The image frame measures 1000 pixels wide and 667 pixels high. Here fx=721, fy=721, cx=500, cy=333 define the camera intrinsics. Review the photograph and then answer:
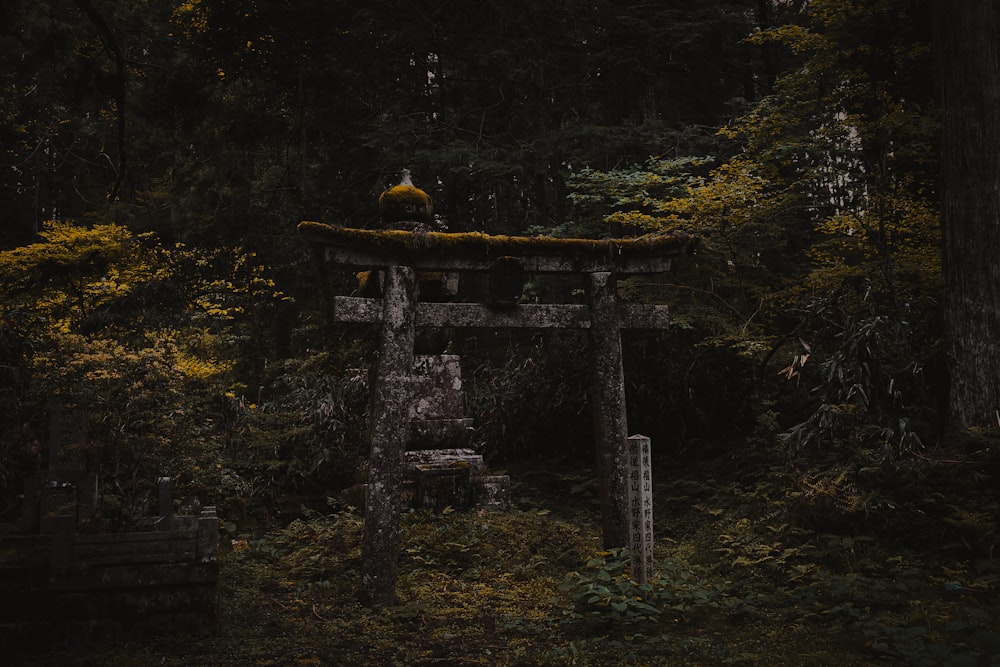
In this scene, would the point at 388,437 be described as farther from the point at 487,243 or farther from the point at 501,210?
the point at 501,210

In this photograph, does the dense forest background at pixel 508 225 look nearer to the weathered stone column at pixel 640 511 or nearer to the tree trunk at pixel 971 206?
the tree trunk at pixel 971 206

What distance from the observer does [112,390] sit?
312 inches

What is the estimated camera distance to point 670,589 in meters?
6.61

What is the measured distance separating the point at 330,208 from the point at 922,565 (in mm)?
12682

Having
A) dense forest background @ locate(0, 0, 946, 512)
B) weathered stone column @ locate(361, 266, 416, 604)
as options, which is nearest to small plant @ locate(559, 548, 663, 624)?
weathered stone column @ locate(361, 266, 416, 604)

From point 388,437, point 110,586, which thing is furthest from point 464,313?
point 110,586

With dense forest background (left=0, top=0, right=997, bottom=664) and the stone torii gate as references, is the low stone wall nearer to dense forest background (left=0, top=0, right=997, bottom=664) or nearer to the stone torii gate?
dense forest background (left=0, top=0, right=997, bottom=664)

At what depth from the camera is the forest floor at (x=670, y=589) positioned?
5359mm

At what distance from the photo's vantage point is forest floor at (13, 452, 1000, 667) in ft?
17.6

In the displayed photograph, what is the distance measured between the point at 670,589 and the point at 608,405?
1.98 meters

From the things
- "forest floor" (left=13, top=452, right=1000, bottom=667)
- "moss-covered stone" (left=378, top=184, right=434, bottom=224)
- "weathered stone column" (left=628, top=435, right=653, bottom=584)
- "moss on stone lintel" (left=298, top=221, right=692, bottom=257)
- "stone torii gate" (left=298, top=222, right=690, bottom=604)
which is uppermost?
"moss-covered stone" (left=378, top=184, right=434, bottom=224)

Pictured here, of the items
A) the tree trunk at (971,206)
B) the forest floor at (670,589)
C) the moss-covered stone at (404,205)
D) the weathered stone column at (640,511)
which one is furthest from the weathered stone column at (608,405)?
the tree trunk at (971,206)

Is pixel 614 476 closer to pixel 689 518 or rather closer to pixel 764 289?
pixel 689 518

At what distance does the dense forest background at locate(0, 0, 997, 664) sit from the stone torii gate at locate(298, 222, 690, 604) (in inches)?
99.1
